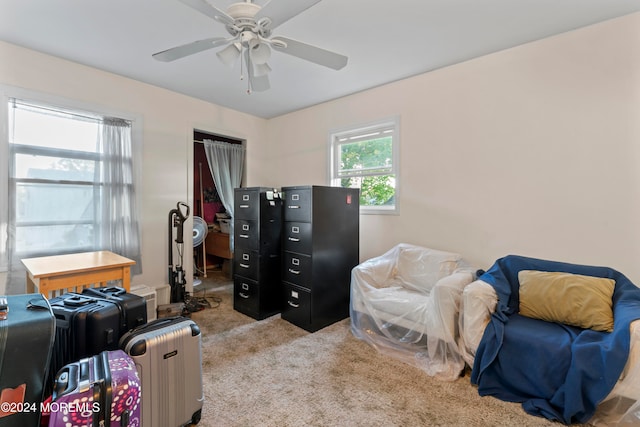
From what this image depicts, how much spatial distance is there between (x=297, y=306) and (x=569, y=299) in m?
2.16

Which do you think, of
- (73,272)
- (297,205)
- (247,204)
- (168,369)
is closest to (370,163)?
(297,205)

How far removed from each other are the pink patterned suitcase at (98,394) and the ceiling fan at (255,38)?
171 centimetres

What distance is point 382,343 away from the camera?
2461 mm

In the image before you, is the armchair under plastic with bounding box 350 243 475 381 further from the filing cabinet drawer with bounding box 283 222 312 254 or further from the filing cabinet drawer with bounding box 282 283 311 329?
the filing cabinet drawer with bounding box 283 222 312 254

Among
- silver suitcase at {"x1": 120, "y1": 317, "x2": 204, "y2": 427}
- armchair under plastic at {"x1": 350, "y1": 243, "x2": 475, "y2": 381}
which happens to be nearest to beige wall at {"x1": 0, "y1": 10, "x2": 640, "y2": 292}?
armchair under plastic at {"x1": 350, "y1": 243, "x2": 475, "y2": 381}

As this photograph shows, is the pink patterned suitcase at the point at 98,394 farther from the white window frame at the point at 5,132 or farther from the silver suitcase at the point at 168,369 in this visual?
the white window frame at the point at 5,132

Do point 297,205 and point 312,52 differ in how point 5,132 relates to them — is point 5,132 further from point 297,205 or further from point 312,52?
point 312,52

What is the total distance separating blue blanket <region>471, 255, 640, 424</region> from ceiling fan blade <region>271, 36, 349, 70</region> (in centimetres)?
200

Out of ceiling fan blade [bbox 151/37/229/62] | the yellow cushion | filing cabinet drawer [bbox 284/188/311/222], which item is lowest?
the yellow cushion

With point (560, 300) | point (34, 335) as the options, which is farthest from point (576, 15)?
point (34, 335)

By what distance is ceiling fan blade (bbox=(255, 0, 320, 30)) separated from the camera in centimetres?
139

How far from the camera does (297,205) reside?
9.59ft

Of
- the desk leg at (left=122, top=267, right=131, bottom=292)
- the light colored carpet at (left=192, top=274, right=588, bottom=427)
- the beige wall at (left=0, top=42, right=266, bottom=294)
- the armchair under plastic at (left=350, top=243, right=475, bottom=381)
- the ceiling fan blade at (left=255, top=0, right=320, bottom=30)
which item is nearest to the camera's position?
the ceiling fan blade at (left=255, top=0, right=320, bottom=30)

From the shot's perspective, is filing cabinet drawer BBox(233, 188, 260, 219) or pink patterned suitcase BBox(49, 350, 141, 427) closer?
pink patterned suitcase BBox(49, 350, 141, 427)
